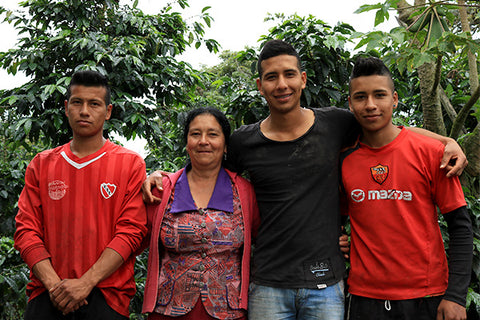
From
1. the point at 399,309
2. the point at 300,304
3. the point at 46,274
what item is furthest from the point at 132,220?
the point at 399,309

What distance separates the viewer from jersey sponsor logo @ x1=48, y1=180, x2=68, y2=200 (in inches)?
87.9

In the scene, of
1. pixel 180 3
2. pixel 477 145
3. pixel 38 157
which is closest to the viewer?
pixel 38 157

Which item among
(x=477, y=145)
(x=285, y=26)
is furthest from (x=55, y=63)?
(x=477, y=145)

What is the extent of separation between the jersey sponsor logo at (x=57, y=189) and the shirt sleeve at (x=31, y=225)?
8cm

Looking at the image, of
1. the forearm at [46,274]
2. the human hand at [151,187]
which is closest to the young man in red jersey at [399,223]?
the human hand at [151,187]

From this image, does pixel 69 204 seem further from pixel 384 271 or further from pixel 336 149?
pixel 384 271

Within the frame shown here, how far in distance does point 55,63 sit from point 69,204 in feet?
7.05

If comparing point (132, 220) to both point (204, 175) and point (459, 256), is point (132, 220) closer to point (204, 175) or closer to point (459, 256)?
point (204, 175)

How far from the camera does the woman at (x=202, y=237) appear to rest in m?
2.13

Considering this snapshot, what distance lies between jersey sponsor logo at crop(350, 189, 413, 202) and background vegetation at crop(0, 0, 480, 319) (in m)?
0.75

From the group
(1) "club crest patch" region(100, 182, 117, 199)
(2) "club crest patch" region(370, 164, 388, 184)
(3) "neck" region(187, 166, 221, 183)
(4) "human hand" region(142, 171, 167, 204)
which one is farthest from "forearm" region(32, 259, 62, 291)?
(2) "club crest patch" region(370, 164, 388, 184)

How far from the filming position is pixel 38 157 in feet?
7.73

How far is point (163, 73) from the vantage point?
3.91 m

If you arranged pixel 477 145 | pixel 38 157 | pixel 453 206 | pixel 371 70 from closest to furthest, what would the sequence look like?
pixel 453 206 < pixel 371 70 < pixel 38 157 < pixel 477 145
